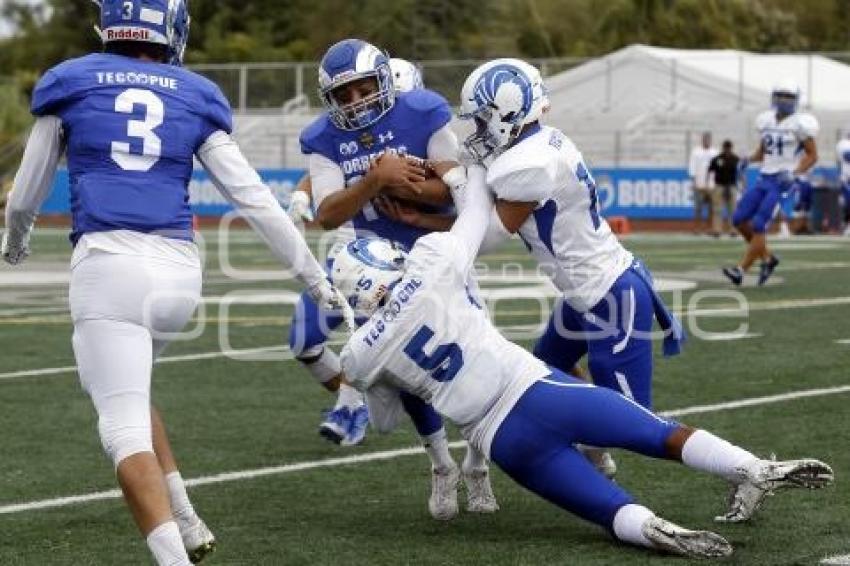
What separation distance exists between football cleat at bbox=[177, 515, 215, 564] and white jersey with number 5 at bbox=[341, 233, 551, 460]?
0.75 metres

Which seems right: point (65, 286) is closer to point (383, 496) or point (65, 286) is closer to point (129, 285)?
point (383, 496)

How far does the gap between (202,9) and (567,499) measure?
50.6 m

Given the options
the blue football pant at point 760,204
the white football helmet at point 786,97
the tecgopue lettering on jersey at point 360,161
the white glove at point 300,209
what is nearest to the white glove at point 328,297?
the tecgopue lettering on jersey at point 360,161

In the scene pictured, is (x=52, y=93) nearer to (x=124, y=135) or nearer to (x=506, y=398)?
(x=124, y=135)

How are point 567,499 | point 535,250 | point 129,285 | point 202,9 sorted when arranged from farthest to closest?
point 202,9 < point 535,250 < point 567,499 < point 129,285

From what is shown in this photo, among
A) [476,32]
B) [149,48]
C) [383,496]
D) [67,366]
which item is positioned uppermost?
[149,48]

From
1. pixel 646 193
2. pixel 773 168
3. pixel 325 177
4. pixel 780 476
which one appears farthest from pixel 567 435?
pixel 646 193

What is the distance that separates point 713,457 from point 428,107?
1.98 m

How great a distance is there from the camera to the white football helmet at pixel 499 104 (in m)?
5.81

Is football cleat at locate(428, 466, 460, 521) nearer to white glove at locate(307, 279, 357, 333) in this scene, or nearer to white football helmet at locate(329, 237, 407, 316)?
white football helmet at locate(329, 237, 407, 316)

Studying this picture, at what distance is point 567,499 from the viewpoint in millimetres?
5504

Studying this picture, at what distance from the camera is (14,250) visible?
18.3 ft

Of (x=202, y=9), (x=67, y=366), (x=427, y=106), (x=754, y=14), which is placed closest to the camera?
(x=427, y=106)

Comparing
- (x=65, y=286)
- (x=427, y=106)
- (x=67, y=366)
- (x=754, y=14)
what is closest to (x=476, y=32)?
(x=754, y=14)
